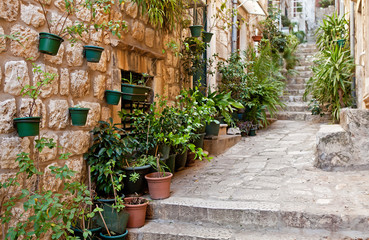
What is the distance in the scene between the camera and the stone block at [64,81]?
2928 millimetres

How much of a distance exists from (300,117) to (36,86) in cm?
780

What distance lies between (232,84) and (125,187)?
4.24 m

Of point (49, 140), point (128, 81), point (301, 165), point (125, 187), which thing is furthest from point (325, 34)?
point (49, 140)

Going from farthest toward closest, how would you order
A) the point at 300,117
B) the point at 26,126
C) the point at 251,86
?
1. the point at 300,117
2. the point at 251,86
3. the point at 26,126

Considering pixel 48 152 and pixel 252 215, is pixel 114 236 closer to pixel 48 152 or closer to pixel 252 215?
pixel 48 152

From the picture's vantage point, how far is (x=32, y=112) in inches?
102

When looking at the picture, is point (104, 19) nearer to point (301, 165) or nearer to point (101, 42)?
point (101, 42)

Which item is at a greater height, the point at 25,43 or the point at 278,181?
the point at 25,43

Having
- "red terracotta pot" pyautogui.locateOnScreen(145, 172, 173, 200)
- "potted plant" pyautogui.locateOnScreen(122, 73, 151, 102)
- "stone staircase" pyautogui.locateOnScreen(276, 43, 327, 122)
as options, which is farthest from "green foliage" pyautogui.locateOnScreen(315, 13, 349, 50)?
"red terracotta pot" pyautogui.locateOnScreen(145, 172, 173, 200)

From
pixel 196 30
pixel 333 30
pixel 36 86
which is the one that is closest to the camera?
pixel 36 86

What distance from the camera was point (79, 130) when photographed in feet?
10.2

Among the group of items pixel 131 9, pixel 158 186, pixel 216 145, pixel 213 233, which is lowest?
pixel 213 233

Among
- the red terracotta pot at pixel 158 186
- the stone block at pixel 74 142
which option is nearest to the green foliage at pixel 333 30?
the red terracotta pot at pixel 158 186

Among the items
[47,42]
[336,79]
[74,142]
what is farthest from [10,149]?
[336,79]
